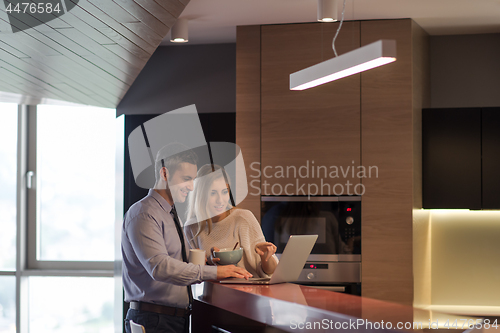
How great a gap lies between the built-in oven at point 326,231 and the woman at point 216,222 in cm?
90

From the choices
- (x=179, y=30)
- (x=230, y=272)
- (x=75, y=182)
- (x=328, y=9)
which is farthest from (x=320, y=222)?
(x=75, y=182)

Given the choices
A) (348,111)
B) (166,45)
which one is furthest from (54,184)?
(348,111)

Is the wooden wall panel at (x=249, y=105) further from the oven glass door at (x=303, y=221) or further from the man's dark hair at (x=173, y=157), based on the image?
the man's dark hair at (x=173, y=157)

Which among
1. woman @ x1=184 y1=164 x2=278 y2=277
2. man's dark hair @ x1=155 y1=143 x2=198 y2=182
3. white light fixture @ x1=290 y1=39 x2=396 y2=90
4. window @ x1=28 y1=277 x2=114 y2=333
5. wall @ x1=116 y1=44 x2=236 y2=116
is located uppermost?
wall @ x1=116 y1=44 x2=236 y2=116

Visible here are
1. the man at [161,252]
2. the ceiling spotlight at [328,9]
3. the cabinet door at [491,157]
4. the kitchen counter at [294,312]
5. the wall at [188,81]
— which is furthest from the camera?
the wall at [188,81]

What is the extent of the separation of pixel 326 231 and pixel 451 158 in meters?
1.03

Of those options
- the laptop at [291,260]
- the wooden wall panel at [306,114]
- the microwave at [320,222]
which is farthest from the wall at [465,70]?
the laptop at [291,260]

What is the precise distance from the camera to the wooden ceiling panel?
2078 mm

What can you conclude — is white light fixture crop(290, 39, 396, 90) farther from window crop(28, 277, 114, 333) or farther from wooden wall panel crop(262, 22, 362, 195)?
window crop(28, 277, 114, 333)

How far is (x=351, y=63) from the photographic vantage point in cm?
176

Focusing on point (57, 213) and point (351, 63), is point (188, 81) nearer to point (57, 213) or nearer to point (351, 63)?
point (57, 213)

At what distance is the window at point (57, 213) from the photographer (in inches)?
186

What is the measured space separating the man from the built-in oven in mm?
1342

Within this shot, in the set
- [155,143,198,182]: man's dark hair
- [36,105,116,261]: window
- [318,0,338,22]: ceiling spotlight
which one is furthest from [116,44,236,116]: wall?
[155,143,198,182]: man's dark hair
